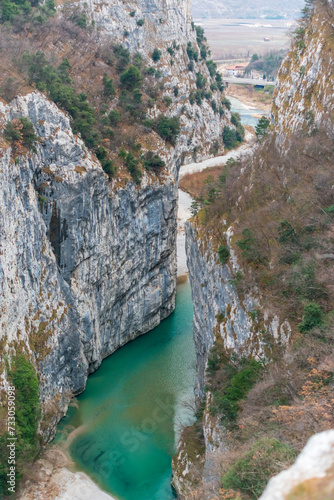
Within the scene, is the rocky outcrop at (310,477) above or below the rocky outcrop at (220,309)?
above

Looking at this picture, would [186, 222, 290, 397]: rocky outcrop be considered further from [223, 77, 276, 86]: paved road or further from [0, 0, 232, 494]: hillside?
[223, 77, 276, 86]: paved road

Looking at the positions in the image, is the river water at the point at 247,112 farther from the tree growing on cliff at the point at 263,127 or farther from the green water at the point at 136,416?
the green water at the point at 136,416

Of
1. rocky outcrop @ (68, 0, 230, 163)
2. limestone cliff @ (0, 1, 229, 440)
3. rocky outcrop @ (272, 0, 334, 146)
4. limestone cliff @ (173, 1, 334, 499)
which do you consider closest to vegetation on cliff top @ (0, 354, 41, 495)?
limestone cliff @ (0, 1, 229, 440)

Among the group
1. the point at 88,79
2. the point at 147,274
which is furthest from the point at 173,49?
the point at 147,274

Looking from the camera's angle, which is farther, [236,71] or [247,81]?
[236,71]

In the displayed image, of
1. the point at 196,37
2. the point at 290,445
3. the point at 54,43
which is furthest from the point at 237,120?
the point at 290,445

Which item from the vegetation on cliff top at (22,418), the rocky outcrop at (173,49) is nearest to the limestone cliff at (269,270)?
the vegetation on cliff top at (22,418)

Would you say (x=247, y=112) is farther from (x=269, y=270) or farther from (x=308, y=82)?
(x=269, y=270)

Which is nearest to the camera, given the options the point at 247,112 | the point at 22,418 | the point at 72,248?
the point at 22,418
